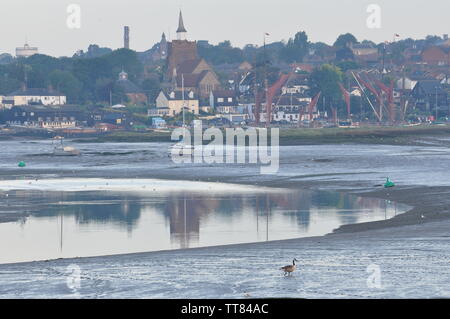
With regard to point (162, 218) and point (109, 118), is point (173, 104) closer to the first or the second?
point (109, 118)

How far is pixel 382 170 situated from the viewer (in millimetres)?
59406

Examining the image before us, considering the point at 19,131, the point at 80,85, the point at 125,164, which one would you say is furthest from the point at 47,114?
the point at 125,164

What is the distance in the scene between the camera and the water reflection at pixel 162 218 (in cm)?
3080

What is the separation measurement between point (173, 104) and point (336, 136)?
63275 millimetres

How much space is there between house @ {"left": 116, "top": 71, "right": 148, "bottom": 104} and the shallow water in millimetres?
132905

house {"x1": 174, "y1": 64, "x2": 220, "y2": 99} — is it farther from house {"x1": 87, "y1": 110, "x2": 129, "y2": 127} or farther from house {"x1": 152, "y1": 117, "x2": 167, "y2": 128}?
house {"x1": 152, "y1": 117, "x2": 167, "y2": 128}

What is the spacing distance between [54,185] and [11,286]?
3129 centimetres

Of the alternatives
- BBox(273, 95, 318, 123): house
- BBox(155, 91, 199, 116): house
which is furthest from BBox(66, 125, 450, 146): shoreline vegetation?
BBox(273, 95, 318, 123): house

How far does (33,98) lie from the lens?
576 feet

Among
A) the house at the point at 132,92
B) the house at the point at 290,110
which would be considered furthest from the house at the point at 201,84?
the house at the point at 290,110

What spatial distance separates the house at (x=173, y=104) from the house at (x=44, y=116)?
16067 mm

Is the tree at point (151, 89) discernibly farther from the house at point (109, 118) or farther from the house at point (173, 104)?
the house at point (109, 118)

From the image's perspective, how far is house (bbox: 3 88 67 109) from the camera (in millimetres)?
174875
